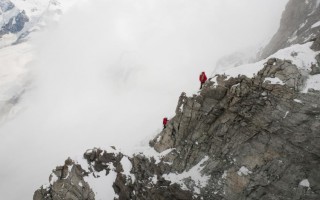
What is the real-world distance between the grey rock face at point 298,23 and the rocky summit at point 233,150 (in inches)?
612

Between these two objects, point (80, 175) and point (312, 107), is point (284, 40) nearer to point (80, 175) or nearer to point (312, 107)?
point (312, 107)

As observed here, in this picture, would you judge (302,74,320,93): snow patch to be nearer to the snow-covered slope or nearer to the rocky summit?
the snow-covered slope

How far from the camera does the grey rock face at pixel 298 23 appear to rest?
5420 centimetres

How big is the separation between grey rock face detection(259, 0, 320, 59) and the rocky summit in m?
15.6

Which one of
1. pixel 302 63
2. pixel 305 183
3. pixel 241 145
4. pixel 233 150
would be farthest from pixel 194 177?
pixel 302 63

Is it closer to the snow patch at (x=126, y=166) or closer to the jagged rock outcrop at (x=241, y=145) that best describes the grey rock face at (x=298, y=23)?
the jagged rock outcrop at (x=241, y=145)

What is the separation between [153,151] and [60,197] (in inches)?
494

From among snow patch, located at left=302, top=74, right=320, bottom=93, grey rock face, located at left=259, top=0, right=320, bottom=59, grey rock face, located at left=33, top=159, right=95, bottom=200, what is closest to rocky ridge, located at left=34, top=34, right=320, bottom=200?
grey rock face, located at left=33, top=159, right=95, bottom=200

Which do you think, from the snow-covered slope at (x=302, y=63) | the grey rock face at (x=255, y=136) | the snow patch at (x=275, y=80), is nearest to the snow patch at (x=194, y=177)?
the grey rock face at (x=255, y=136)

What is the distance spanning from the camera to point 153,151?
4547 centimetres

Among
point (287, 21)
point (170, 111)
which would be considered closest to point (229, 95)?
point (287, 21)

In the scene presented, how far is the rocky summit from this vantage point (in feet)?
114

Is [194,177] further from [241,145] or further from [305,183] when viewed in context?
[305,183]

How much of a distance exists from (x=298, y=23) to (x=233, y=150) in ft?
102
